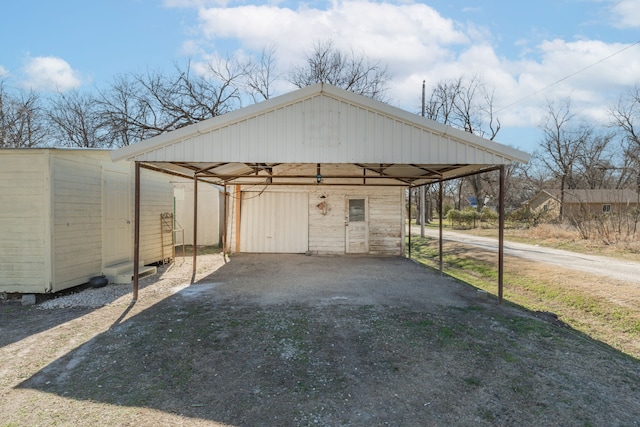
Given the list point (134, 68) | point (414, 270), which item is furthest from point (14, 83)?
point (414, 270)

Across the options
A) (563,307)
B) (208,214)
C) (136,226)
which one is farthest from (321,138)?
(208,214)

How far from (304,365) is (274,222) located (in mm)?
7868

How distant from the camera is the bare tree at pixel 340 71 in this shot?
66.6 feet

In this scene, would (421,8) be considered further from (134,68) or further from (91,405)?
(134,68)

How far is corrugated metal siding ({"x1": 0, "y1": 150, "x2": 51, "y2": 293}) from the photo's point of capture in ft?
17.5

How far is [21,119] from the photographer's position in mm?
19094

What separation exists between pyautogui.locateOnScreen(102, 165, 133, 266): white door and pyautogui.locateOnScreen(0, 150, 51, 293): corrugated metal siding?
1255 millimetres

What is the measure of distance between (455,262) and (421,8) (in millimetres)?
7068

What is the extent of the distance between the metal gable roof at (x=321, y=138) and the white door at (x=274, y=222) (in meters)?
5.71

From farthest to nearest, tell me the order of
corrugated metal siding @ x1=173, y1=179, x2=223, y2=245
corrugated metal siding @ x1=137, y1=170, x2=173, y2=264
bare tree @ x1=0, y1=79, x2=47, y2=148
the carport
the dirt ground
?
bare tree @ x1=0, y1=79, x2=47, y2=148
corrugated metal siding @ x1=173, y1=179, x2=223, y2=245
corrugated metal siding @ x1=137, y1=170, x2=173, y2=264
the carport
the dirt ground

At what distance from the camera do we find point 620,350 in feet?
13.7

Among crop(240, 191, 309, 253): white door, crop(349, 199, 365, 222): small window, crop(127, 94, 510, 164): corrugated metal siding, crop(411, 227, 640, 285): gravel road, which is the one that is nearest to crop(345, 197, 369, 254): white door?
crop(349, 199, 365, 222): small window

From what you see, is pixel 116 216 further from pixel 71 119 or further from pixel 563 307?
pixel 71 119

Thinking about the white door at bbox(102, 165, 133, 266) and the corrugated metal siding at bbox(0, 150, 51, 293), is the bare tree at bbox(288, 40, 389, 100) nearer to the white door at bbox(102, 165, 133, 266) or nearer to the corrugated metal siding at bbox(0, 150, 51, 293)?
the white door at bbox(102, 165, 133, 266)
